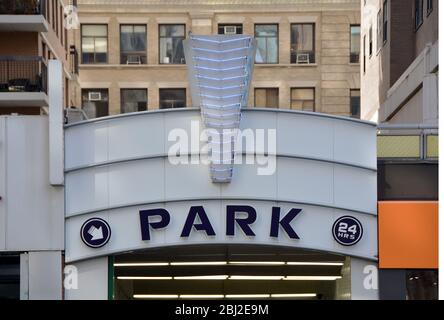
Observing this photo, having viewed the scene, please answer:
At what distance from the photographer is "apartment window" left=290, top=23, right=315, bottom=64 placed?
1978 inches

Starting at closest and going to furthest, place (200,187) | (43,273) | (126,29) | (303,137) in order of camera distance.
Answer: (43,273) < (200,187) < (303,137) < (126,29)

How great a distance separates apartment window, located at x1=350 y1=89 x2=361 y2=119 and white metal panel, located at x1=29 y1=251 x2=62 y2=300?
33.9m

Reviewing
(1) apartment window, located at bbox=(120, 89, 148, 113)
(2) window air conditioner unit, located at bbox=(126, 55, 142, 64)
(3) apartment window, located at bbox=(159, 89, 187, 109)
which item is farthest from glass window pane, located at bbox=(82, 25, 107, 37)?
(3) apartment window, located at bbox=(159, 89, 187, 109)

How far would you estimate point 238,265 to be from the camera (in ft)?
70.0

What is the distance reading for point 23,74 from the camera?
32531 mm

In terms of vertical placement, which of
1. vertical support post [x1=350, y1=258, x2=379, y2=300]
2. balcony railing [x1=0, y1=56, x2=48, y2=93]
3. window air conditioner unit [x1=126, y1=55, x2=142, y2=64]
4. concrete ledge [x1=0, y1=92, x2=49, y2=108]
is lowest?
vertical support post [x1=350, y1=258, x2=379, y2=300]

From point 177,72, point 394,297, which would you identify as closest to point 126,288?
point 394,297

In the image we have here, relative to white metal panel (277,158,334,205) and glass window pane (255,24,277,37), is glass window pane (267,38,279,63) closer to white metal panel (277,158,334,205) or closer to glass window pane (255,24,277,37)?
glass window pane (255,24,277,37)

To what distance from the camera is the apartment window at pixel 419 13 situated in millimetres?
28594

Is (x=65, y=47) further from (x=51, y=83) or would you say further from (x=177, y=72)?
(x=51, y=83)

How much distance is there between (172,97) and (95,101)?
11.6ft

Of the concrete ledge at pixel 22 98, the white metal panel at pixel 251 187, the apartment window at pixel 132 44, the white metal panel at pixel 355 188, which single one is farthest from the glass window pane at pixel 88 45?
the white metal panel at pixel 355 188

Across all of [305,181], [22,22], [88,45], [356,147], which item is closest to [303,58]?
[88,45]

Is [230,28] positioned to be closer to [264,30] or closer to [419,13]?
[264,30]
